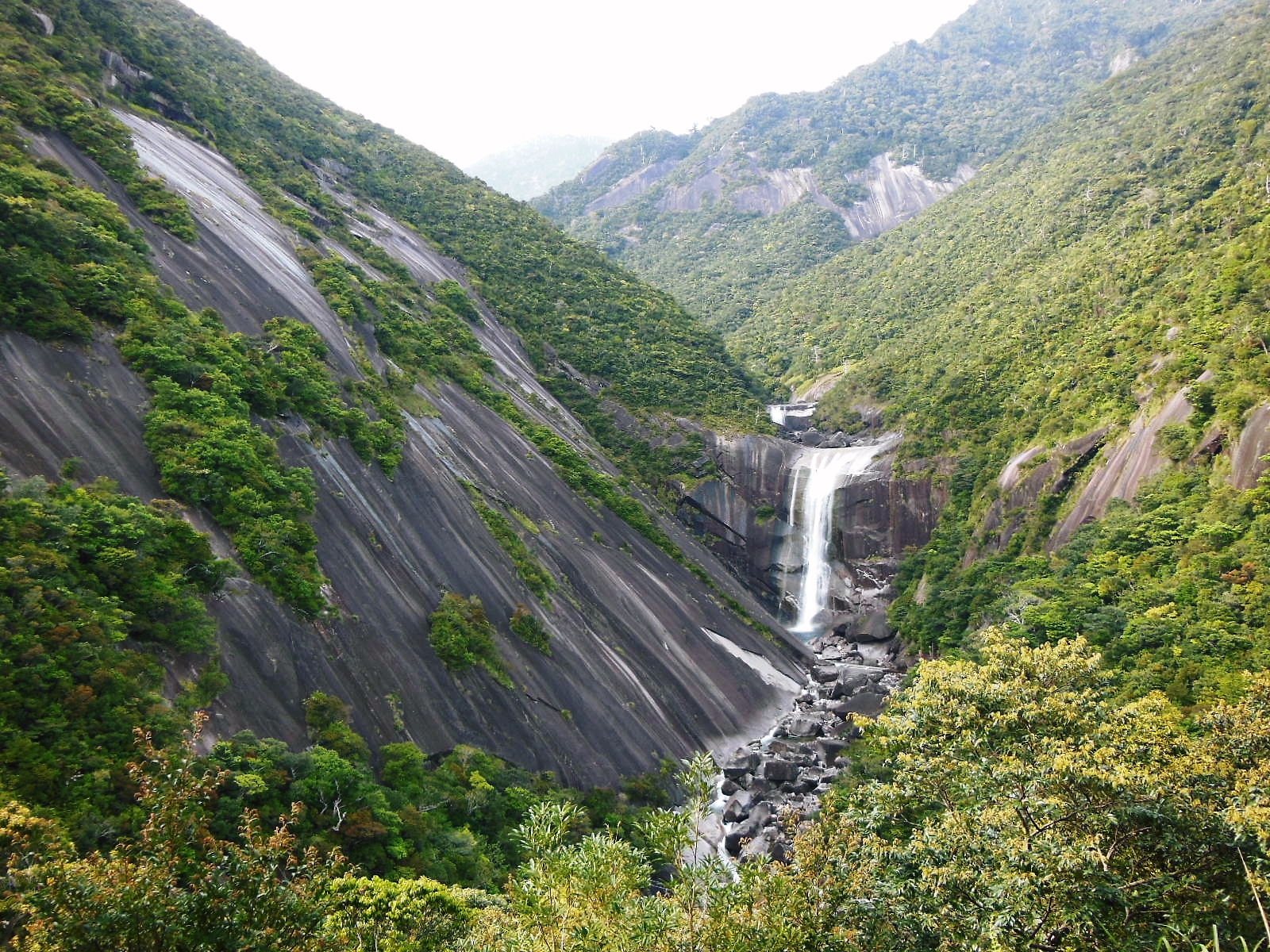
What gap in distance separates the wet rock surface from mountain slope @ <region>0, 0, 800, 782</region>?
1.77 metres

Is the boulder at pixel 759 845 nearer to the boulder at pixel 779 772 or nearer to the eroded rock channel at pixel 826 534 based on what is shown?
the boulder at pixel 779 772

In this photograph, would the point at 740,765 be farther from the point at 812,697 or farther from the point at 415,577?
the point at 415,577

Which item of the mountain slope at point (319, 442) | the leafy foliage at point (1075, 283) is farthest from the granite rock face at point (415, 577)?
the leafy foliage at point (1075, 283)

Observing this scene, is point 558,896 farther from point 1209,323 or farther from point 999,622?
point 1209,323

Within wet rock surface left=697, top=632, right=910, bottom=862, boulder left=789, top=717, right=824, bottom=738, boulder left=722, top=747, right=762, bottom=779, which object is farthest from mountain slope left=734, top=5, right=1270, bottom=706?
boulder left=722, top=747, right=762, bottom=779

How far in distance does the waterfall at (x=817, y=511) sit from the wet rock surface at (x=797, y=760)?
26.1ft

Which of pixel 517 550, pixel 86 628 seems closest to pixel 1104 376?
pixel 517 550

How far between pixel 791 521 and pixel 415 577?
32972 millimetres

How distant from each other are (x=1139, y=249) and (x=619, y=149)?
4999 inches

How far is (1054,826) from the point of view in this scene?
8969 mm

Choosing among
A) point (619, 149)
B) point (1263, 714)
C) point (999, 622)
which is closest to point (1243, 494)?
point (999, 622)

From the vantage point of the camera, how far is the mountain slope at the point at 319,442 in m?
18.6

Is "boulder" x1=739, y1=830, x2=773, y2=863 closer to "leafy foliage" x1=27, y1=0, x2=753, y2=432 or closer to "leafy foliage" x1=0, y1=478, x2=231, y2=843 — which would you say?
"leafy foliage" x1=0, y1=478, x2=231, y2=843

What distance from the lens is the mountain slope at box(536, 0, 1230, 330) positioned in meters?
115
